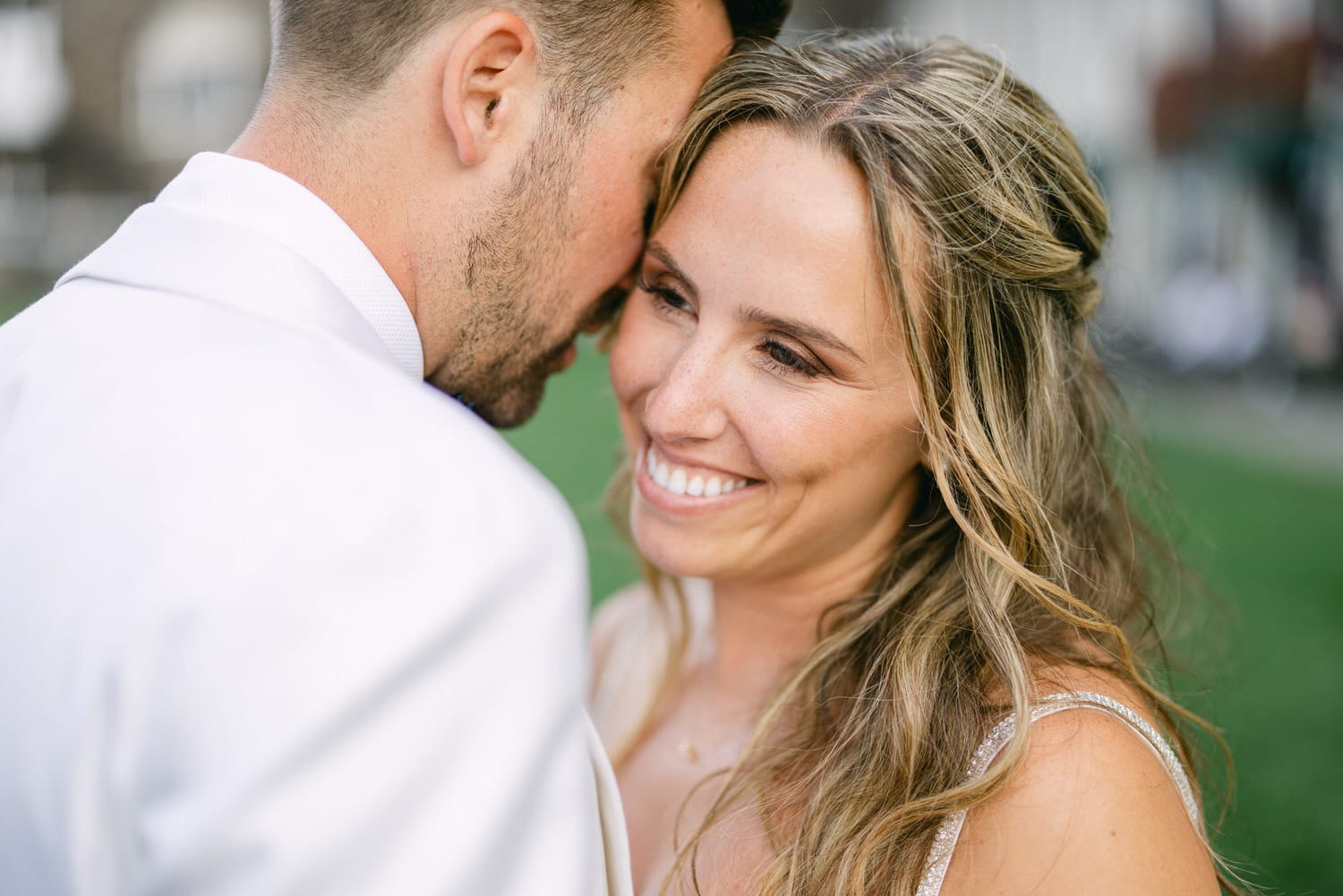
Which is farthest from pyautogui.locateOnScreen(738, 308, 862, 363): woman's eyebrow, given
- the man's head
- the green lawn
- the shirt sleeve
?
the green lawn

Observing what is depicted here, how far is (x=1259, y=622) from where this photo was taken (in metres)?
6.86

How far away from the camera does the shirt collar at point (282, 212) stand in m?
1.75

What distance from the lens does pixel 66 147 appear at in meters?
36.1

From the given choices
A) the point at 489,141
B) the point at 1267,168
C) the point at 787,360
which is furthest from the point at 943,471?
the point at 1267,168

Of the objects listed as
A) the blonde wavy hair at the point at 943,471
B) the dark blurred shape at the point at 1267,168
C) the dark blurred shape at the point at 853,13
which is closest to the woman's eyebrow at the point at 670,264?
the blonde wavy hair at the point at 943,471

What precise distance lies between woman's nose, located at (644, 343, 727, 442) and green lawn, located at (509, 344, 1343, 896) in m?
1.22

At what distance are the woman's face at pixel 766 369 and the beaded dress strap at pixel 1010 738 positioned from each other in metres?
0.59

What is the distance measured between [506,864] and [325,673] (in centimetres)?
31

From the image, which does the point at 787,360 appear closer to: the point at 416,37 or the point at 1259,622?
the point at 416,37

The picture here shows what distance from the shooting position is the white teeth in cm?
238

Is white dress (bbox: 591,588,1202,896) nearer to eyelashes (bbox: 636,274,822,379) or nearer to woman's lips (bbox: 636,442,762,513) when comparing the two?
woman's lips (bbox: 636,442,762,513)

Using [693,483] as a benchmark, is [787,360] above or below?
above

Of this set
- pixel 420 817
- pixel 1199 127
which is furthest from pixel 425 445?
pixel 1199 127

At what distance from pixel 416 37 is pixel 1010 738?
1573mm
